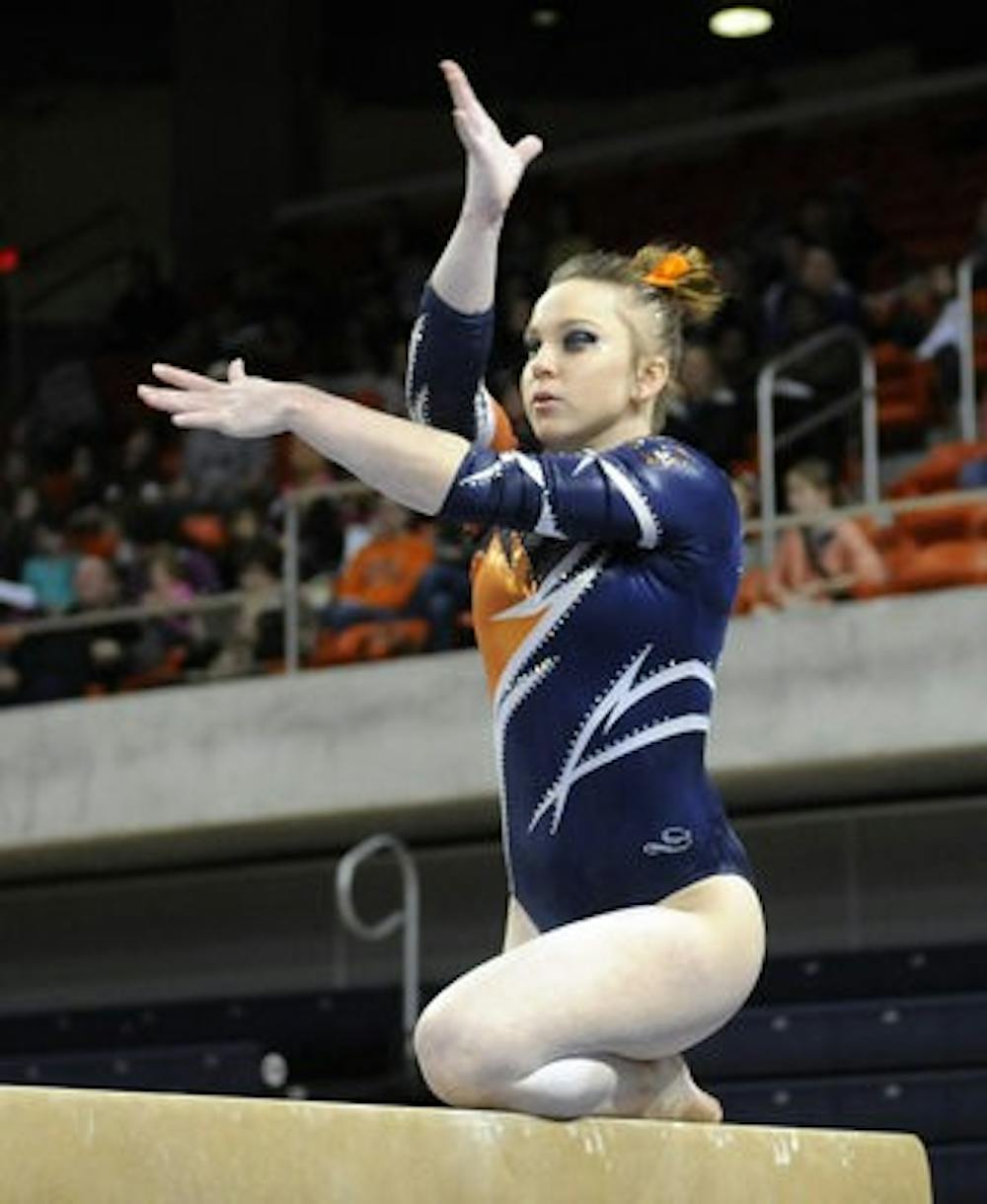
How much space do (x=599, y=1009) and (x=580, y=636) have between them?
51 cm

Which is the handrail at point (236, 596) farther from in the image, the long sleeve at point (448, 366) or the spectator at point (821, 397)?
the long sleeve at point (448, 366)

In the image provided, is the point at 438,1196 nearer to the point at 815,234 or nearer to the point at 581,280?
the point at 581,280

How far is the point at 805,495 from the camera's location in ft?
35.8

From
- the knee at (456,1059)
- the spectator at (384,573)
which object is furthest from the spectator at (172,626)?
the knee at (456,1059)

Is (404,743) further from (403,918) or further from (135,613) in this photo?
(135,613)

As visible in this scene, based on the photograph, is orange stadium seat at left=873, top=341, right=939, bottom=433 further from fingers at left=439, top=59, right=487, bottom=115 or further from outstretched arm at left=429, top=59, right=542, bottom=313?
fingers at left=439, top=59, right=487, bottom=115

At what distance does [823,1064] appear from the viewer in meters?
10.8

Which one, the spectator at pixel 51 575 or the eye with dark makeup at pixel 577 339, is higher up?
the eye with dark makeup at pixel 577 339

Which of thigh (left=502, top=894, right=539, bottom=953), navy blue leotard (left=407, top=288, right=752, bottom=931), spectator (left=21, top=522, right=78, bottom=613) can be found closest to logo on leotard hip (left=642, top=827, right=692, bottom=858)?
navy blue leotard (left=407, top=288, right=752, bottom=931)

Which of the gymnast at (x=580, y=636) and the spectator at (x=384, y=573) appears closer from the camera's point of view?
the gymnast at (x=580, y=636)

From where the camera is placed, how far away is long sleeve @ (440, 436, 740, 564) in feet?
12.5

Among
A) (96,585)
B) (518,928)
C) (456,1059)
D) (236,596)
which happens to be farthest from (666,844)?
(96,585)

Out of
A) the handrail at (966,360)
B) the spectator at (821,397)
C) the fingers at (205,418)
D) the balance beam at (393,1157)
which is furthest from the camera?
the spectator at (821,397)

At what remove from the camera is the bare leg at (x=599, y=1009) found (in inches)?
150
